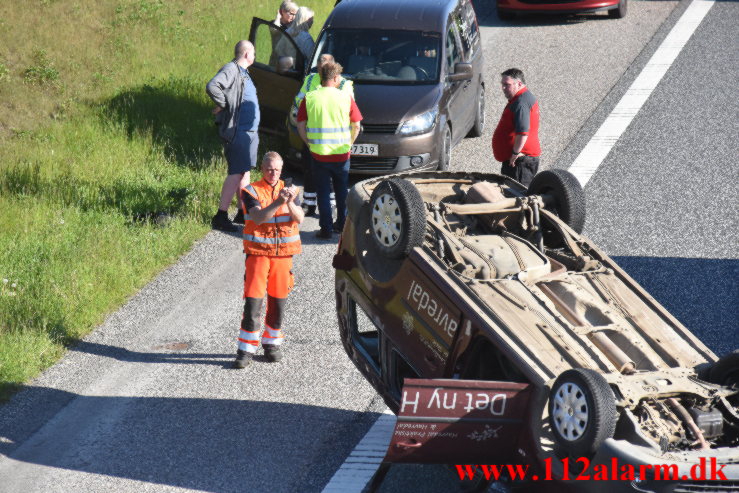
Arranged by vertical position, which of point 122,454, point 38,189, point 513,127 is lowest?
point 122,454

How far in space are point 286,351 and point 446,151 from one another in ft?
14.8

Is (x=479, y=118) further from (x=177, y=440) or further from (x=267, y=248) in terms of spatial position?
(x=177, y=440)

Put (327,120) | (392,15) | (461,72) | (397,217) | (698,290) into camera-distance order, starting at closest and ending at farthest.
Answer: (397,217) → (698,290) → (327,120) → (461,72) → (392,15)

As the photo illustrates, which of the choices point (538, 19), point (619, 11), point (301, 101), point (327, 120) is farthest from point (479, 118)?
point (619, 11)

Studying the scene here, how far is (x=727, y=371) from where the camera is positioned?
634 centimetres

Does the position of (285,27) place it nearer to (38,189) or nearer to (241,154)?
(241,154)

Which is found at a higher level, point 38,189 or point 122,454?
point 38,189

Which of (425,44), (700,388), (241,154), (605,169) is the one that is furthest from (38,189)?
(700,388)

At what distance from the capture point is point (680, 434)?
596 centimetres

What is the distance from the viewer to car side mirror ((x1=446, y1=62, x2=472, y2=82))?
12.9 meters

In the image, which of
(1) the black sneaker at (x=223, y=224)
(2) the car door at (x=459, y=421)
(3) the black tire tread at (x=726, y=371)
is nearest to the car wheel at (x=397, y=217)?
(2) the car door at (x=459, y=421)

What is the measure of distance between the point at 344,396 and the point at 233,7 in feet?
37.4

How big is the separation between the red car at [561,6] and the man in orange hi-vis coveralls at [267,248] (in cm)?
1190

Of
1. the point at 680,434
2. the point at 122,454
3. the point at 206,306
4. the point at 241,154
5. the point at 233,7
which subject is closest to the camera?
the point at 680,434
